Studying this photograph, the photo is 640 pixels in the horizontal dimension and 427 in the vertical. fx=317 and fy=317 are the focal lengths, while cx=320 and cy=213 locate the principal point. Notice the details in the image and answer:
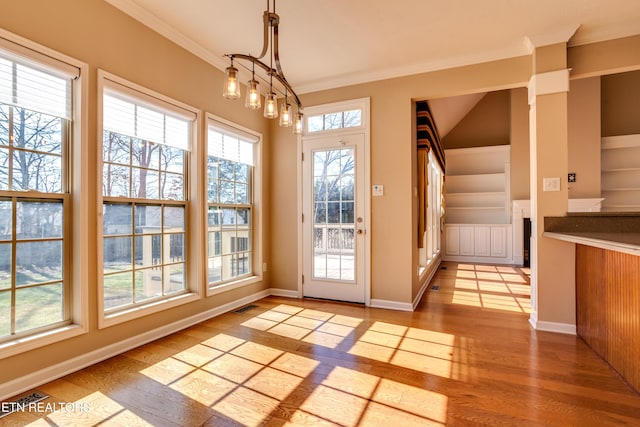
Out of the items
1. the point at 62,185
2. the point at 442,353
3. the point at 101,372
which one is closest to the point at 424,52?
the point at 442,353

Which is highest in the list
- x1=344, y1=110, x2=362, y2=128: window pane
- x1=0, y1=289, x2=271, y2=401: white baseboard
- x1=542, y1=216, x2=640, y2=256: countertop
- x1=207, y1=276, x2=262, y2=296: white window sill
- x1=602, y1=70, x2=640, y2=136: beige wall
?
x1=602, y1=70, x2=640, y2=136: beige wall

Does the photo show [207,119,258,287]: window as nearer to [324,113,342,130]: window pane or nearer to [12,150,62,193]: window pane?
[324,113,342,130]: window pane

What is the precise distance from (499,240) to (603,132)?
2836 millimetres

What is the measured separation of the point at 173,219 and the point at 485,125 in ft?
24.8

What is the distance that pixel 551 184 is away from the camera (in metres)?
2.98

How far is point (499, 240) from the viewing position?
7.09 meters

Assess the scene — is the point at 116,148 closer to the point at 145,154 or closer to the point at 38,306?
the point at 145,154

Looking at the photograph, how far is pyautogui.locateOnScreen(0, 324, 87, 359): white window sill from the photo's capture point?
186 cm

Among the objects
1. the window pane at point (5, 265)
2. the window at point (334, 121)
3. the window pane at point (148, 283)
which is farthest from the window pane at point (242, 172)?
the window pane at point (5, 265)

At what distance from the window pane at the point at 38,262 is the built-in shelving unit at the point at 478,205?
23.8ft

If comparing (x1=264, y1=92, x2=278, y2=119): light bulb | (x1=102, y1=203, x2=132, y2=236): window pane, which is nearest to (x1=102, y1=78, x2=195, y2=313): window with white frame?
(x1=102, y1=203, x2=132, y2=236): window pane

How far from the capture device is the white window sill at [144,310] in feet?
7.81

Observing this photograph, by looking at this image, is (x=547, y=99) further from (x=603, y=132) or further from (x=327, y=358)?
(x=603, y=132)

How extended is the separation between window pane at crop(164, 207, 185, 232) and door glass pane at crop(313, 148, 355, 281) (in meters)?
1.65
